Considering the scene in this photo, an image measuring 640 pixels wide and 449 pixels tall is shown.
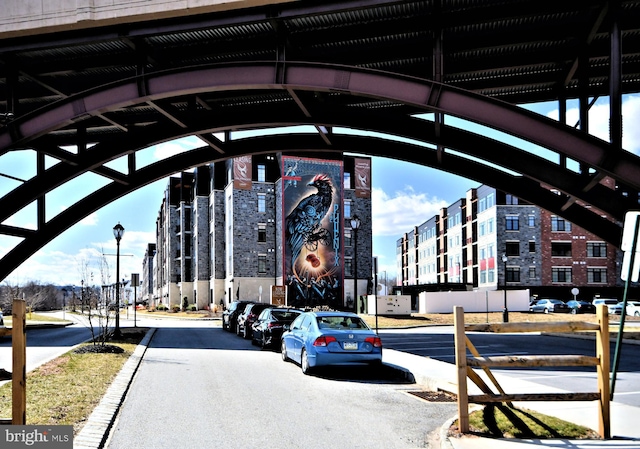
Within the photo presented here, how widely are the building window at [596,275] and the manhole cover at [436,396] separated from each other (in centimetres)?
7323

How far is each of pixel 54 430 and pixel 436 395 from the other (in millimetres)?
6829

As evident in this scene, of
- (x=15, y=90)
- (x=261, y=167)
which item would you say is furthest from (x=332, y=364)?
(x=261, y=167)

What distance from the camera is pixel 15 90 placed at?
55.6 feet

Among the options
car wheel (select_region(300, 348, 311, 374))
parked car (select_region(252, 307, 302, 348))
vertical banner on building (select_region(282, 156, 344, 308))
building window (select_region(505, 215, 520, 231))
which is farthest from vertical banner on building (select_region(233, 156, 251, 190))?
car wheel (select_region(300, 348, 311, 374))

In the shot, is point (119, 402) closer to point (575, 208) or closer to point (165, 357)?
point (165, 357)

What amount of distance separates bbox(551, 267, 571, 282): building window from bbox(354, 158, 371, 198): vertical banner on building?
Answer: 86.3 feet

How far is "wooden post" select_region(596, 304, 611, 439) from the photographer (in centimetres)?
762

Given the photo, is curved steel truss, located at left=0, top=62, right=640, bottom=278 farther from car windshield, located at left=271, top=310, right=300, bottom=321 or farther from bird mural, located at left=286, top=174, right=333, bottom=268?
bird mural, located at left=286, top=174, right=333, bottom=268

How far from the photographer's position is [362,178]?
72.2m

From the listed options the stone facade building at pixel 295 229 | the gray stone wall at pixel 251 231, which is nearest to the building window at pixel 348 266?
the stone facade building at pixel 295 229

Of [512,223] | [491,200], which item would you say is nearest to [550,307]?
[512,223]

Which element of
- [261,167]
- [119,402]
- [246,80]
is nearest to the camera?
[119,402]

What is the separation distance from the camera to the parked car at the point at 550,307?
66.4 metres

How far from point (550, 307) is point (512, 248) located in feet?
42.6
